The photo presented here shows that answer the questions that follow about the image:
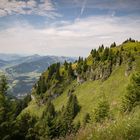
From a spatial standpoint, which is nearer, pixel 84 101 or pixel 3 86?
pixel 3 86

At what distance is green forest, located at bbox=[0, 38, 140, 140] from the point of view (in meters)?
28.6

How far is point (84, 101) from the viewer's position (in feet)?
477

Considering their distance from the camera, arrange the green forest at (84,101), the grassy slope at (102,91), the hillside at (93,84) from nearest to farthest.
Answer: the green forest at (84,101) < the grassy slope at (102,91) < the hillside at (93,84)

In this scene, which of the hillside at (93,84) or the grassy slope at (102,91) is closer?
the grassy slope at (102,91)

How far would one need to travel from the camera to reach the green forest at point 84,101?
2860cm

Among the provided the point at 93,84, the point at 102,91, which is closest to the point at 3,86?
the point at 102,91

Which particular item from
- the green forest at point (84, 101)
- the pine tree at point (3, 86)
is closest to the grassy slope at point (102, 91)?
the green forest at point (84, 101)

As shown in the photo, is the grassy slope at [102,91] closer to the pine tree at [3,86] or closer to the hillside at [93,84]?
→ the hillside at [93,84]

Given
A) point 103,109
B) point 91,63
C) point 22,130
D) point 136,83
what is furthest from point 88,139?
point 91,63

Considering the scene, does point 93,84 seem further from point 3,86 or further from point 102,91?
point 3,86

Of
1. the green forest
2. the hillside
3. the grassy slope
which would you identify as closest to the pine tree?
the green forest

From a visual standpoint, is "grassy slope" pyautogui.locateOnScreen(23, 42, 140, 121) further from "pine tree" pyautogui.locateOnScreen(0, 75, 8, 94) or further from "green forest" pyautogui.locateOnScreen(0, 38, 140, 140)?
"pine tree" pyautogui.locateOnScreen(0, 75, 8, 94)

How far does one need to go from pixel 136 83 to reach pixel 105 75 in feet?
298

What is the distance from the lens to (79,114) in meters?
136
